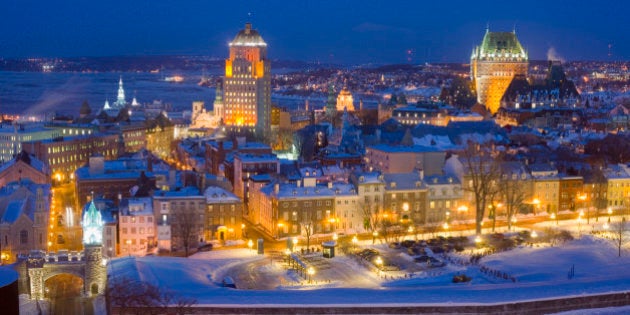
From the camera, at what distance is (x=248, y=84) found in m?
80.1

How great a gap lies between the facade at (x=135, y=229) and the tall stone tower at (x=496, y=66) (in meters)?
84.7

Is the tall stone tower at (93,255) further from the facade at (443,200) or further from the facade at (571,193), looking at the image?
the facade at (571,193)

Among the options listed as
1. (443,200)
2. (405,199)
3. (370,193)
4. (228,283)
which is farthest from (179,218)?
(443,200)

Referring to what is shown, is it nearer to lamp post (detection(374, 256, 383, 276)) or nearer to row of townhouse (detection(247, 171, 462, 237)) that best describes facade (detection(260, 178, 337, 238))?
row of townhouse (detection(247, 171, 462, 237))

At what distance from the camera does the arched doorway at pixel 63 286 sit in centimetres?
2941

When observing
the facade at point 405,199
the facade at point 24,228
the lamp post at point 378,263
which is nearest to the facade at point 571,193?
the facade at point 405,199

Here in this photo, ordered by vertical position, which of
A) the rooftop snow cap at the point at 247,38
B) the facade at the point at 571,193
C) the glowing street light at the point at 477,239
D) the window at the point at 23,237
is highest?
the rooftop snow cap at the point at 247,38

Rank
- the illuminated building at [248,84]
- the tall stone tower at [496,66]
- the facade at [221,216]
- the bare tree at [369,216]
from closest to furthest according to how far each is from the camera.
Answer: the facade at [221,216] < the bare tree at [369,216] < the illuminated building at [248,84] < the tall stone tower at [496,66]

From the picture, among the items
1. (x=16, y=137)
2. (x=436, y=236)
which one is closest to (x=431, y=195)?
(x=436, y=236)

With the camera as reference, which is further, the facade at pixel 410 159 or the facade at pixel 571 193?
the facade at pixel 410 159

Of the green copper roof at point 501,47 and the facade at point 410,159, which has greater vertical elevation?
the green copper roof at point 501,47

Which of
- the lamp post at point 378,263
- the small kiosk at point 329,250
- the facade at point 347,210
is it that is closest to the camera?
the lamp post at point 378,263

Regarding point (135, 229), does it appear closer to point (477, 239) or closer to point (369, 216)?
point (369, 216)

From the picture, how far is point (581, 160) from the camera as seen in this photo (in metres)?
54.8
